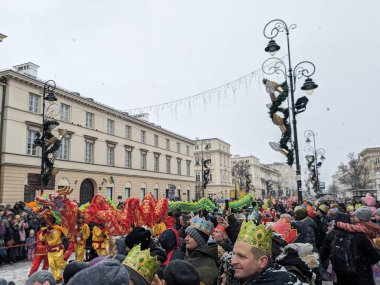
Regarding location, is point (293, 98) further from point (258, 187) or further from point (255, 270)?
point (258, 187)

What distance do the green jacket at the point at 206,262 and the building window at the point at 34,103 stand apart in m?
27.7

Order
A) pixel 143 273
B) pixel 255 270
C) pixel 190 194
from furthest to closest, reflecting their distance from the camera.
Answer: pixel 190 194, pixel 143 273, pixel 255 270

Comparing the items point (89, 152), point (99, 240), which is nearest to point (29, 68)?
point (89, 152)

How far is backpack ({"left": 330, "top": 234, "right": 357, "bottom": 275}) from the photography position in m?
4.72

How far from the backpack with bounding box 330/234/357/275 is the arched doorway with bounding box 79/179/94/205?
97.3 feet

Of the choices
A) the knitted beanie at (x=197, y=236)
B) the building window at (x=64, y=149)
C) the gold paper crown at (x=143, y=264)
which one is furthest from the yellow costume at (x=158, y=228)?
the building window at (x=64, y=149)

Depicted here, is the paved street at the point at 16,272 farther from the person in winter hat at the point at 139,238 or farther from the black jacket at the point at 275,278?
the black jacket at the point at 275,278

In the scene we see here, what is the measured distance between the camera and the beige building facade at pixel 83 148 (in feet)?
82.9

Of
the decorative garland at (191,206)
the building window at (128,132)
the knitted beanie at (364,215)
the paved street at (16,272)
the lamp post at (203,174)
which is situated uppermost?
the building window at (128,132)

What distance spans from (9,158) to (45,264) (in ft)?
62.2

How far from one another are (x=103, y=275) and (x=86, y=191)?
1312 inches

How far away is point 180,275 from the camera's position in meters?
2.40

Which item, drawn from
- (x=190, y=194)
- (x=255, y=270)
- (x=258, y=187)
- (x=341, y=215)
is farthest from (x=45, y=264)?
(x=258, y=187)

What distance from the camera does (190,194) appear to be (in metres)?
56.8
